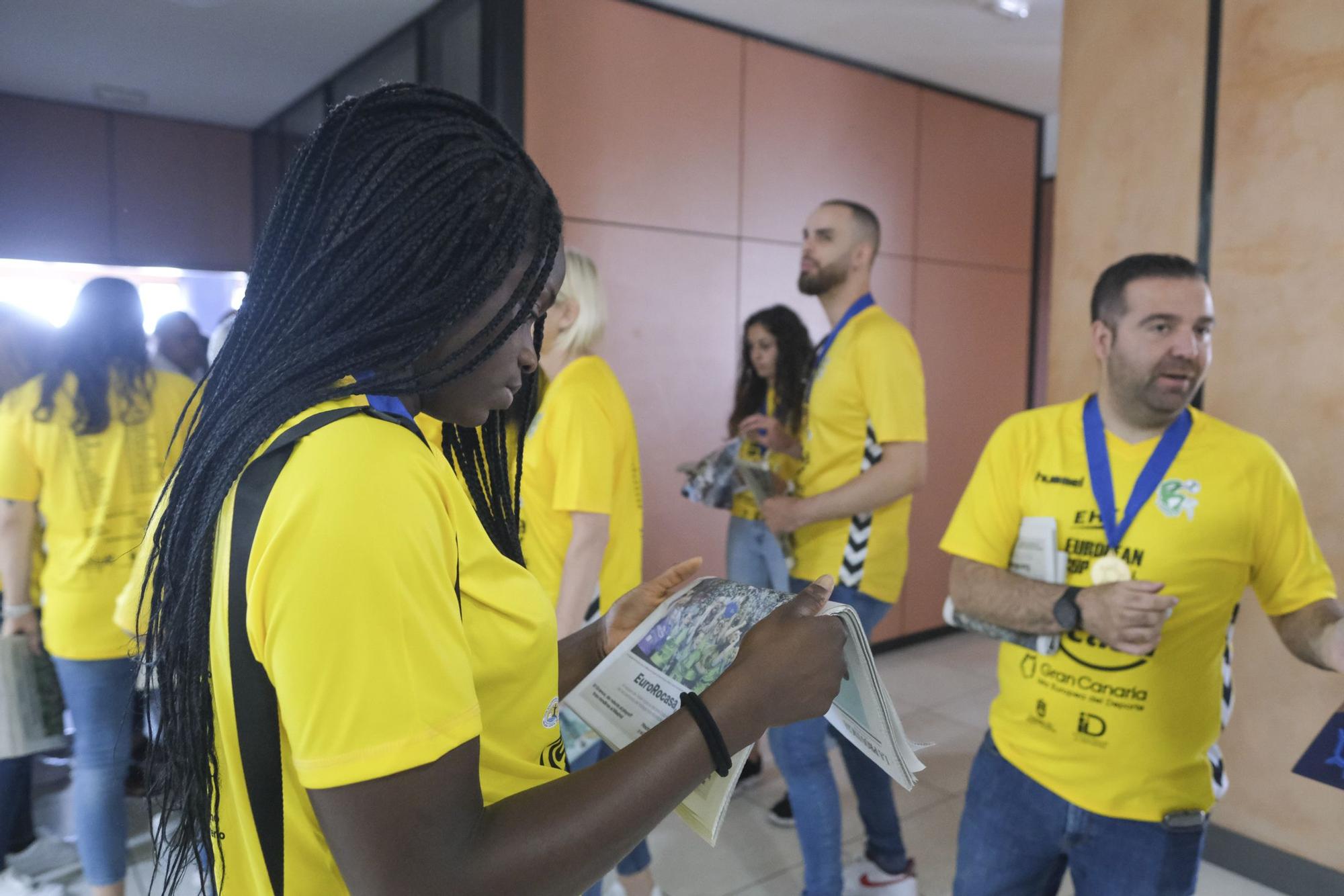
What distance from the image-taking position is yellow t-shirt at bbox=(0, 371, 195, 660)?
226 cm

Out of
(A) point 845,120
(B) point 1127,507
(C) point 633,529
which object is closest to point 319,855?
(B) point 1127,507

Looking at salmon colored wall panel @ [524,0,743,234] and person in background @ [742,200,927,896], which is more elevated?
salmon colored wall panel @ [524,0,743,234]

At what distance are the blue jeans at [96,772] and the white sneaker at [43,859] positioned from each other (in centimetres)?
48

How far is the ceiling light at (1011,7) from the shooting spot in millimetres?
3631

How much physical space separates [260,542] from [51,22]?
4.28m

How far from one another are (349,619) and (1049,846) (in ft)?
4.82

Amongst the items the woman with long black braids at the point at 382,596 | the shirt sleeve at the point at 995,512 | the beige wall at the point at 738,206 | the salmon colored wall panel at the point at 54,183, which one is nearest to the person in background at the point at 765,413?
the beige wall at the point at 738,206

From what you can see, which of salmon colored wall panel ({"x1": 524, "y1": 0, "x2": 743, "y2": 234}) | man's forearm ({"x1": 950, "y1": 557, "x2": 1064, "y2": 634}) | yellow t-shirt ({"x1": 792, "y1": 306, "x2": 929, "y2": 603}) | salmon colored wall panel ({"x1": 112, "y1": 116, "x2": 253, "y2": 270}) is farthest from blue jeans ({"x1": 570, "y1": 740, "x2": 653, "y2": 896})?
salmon colored wall panel ({"x1": 112, "y1": 116, "x2": 253, "y2": 270})

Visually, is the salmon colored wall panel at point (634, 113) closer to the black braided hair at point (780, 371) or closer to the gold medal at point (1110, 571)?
the black braided hair at point (780, 371)

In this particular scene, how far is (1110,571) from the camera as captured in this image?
1.51m

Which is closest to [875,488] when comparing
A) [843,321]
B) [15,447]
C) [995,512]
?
[843,321]

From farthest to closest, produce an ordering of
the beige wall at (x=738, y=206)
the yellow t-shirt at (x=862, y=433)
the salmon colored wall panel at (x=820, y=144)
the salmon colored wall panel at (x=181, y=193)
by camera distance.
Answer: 1. the salmon colored wall panel at (x=181, y=193)
2. the salmon colored wall panel at (x=820, y=144)
3. the beige wall at (x=738, y=206)
4. the yellow t-shirt at (x=862, y=433)

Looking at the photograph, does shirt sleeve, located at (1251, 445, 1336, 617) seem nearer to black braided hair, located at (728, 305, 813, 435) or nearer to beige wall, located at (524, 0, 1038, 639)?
black braided hair, located at (728, 305, 813, 435)

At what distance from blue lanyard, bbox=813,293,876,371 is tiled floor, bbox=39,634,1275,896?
43.4 inches
